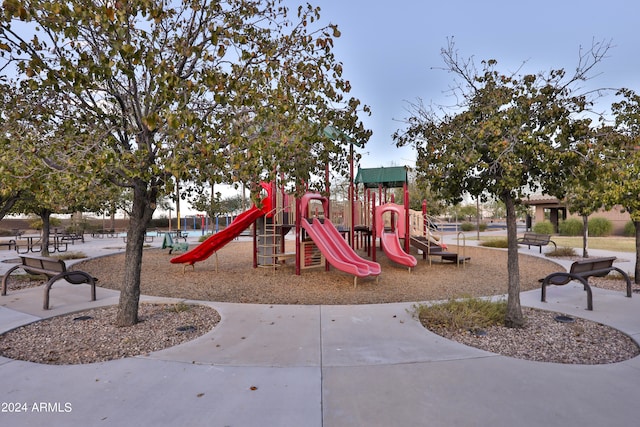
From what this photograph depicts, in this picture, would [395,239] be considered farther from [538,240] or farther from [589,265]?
[538,240]

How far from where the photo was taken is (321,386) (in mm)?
3416

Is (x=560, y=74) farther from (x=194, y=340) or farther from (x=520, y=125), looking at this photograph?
(x=194, y=340)

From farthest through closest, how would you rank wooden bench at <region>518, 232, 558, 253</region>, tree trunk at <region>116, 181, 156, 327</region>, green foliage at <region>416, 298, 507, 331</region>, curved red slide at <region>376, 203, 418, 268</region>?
wooden bench at <region>518, 232, 558, 253</region>, curved red slide at <region>376, 203, 418, 268</region>, tree trunk at <region>116, 181, 156, 327</region>, green foliage at <region>416, 298, 507, 331</region>

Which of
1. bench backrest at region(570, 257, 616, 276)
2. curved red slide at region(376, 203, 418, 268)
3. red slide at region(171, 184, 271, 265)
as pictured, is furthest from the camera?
curved red slide at region(376, 203, 418, 268)

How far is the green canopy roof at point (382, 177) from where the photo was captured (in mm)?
17031

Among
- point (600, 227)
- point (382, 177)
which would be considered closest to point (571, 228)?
point (600, 227)

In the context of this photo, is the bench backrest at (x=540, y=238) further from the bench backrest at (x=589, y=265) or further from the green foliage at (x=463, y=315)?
the green foliage at (x=463, y=315)

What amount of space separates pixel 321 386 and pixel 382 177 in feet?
48.3

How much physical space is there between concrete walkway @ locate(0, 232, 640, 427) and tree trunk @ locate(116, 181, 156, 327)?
1421mm

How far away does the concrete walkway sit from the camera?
114 inches

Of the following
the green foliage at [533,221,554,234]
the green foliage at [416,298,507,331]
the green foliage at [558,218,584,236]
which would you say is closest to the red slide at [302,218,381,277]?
the green foliage at [416,298,507,331]

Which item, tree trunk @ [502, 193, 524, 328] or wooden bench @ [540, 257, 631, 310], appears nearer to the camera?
tree trunk @ [502, 193, 524, 328]

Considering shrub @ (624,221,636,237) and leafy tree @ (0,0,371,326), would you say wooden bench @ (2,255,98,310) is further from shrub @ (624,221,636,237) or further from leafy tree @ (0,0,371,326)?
shrub @ (624,221,636,237)

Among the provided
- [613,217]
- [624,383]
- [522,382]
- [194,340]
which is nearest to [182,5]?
[194,340]
